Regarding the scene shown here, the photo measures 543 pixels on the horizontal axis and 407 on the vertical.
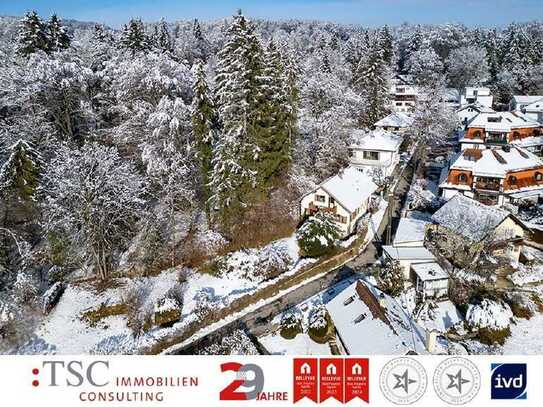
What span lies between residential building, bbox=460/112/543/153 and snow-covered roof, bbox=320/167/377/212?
14.7m

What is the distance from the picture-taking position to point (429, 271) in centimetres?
2231

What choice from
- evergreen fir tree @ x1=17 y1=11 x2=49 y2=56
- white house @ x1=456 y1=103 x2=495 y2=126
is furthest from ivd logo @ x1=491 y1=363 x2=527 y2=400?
white house @ x1=456 y1=103 x2=495 y2=126

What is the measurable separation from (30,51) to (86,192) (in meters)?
16.8

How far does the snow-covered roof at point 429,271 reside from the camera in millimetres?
21719

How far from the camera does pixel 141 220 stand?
82.0 ft

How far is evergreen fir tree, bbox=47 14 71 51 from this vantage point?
1275 inches

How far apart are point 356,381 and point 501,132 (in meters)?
35.7

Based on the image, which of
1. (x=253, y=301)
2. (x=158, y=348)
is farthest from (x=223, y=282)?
(x=158, y=348)

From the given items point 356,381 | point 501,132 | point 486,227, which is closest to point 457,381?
point 356,381

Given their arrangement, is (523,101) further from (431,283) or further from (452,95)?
(431,283)

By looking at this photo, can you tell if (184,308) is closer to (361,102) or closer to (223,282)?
(223,282)

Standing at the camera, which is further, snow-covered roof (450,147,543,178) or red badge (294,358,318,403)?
snow-covered roof (450,147,543,178)

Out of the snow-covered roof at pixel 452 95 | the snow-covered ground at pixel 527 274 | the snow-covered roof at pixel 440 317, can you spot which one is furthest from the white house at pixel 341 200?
the snow-covered roof at pixel 452 95

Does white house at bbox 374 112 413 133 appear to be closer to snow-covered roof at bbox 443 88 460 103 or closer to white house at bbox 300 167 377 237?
snow-covered roof at bbox 443 88 460 103
